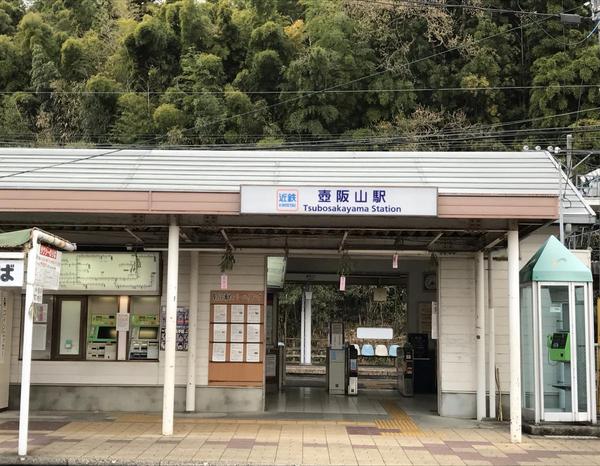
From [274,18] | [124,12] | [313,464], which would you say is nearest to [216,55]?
[274,18]

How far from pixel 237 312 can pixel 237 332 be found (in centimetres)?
38

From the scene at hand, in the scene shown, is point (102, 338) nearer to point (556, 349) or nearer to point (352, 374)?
point (352, 374)

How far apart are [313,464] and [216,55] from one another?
26.5 metres

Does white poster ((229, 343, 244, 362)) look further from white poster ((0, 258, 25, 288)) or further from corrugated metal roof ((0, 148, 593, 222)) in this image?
white poster ((0, 258, 25, 288))

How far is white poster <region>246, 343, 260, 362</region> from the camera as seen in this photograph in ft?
43.0

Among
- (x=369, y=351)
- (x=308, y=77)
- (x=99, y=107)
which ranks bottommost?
(x=369, y=351)

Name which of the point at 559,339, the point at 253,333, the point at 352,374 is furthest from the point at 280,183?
the point at 352,374

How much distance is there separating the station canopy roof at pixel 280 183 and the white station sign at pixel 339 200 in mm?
223

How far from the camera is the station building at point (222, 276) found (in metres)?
11.2

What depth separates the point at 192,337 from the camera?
12883mm

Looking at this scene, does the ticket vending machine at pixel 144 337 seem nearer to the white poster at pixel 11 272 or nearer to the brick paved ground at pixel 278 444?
the brick paved ground at pixel 278 444

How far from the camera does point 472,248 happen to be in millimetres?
12742

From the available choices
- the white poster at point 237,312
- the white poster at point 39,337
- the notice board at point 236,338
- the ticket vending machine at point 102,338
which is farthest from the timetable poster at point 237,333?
Result: the white poster at point 39,337

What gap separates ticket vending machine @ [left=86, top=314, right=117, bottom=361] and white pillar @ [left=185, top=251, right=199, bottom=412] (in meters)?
1.55
